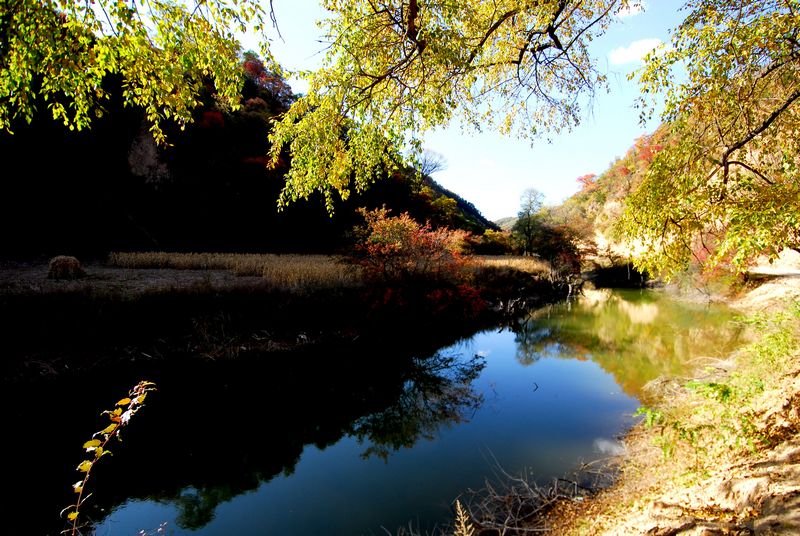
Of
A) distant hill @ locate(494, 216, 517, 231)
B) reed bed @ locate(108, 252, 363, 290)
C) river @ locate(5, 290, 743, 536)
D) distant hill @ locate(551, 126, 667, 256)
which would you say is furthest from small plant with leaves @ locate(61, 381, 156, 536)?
distant hill @ locate(494, 216, 517, 231)

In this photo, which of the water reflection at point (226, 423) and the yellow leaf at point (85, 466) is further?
the water reflection at point (226, 423)

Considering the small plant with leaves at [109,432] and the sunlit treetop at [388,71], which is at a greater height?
the sunlit treetop at [388,71]

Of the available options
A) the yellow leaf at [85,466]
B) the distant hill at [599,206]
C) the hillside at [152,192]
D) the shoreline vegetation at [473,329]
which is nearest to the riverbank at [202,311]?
the shoreline vegetation at [473,329]

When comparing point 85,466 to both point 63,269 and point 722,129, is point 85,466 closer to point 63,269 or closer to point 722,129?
point 722,129

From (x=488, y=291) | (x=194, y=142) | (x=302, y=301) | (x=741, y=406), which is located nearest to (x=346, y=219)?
(x=194, y=142)

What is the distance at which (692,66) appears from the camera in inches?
193

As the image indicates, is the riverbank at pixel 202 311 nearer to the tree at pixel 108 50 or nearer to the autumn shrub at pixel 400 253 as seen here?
the autumn shrub at pixel 400 253

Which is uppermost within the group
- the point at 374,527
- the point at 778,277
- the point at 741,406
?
the point at 778,277

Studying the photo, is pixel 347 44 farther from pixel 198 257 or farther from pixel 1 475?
pixel 198 257

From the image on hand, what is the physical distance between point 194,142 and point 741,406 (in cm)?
3030

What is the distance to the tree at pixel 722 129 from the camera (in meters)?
4.41

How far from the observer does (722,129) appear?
5312 millimetres

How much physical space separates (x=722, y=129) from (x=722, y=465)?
4.40 m

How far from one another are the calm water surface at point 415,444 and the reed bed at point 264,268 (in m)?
4.57
